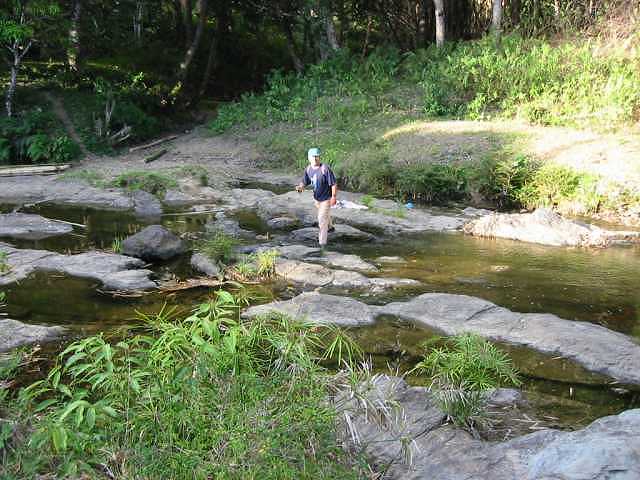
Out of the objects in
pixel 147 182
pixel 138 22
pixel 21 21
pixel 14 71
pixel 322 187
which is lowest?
pixel 147 182

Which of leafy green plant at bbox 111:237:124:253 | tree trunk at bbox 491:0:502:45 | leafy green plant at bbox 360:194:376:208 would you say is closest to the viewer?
leafy green plant at bbox 111:237:124:253

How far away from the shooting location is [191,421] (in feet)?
11.9

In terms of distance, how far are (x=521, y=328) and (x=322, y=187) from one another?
15.5ft

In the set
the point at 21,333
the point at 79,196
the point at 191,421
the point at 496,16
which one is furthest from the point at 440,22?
the point at 191,421

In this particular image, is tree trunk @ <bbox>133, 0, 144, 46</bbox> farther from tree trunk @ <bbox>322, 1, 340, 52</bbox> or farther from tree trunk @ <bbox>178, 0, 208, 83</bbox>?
tree trunk @ <bbox>322, 1, 340, 52</bbox>

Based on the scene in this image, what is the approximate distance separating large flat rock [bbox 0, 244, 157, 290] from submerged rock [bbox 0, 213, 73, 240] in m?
1.55

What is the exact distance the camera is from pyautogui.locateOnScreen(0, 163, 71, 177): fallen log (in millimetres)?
16812

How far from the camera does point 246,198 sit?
48.6 feet

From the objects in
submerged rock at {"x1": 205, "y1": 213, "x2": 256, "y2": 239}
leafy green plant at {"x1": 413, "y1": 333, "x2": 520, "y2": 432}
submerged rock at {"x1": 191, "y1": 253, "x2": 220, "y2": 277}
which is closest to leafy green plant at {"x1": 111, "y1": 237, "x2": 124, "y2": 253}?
submerged rock at {"x1": 191, "y1": 253, "x2": 220, "y2": 277}

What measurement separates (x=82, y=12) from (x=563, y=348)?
20.1m

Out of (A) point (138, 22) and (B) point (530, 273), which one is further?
(A) point (138, 22)

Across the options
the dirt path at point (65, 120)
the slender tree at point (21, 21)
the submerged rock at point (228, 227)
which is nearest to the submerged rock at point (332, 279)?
the submerged rock at point (228, 227)

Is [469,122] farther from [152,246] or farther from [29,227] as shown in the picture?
[29,227]

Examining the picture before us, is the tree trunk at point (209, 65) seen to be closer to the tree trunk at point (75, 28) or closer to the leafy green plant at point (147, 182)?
the tree trunk at point (75, 28)
